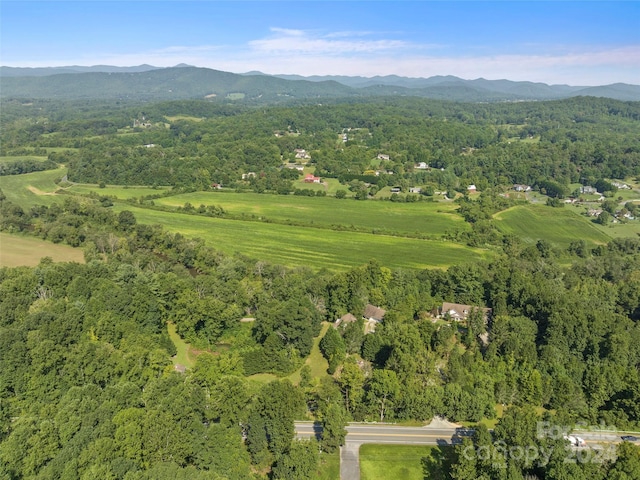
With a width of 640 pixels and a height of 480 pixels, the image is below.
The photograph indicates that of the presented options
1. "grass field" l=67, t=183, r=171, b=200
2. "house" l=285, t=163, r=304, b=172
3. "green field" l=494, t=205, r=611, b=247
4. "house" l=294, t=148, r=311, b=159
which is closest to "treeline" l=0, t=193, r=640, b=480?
"green field" l=494, t=205, r=611, b=247

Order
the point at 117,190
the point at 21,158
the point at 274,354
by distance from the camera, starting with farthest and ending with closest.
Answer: the point at 21,158
the point at 117,190
the point at 274,354

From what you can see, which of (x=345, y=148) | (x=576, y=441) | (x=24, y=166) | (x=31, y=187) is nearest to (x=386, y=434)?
(x=576, y=441)

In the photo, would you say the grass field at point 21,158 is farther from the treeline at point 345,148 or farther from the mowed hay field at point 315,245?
the mowed hay field at point 315,245

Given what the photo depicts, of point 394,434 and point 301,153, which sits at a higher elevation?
point 301,153

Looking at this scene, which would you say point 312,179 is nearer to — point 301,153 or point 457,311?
point 301,153

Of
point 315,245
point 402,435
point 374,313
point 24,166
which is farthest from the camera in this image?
point 24,166

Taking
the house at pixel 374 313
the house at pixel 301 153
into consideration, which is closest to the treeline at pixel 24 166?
the house at pixel 301 153

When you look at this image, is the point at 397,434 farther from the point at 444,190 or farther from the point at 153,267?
the point at 444,190
